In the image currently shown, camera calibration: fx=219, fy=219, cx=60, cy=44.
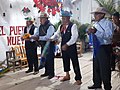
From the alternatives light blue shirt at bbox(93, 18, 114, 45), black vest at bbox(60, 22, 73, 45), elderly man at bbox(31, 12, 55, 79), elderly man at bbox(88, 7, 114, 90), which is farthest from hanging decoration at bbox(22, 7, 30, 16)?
light blue shirt at bbox(93, 18, 114, 45)

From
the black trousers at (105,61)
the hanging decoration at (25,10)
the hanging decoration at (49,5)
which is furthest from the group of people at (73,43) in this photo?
the hanging decoration at (49,5)

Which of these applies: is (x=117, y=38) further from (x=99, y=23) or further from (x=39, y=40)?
(x=39, y=40)

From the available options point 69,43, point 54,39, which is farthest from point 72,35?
point 54,39

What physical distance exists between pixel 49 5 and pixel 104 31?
14.0 feet

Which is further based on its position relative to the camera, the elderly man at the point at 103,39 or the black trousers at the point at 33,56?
the black trousers at the point at 33,56

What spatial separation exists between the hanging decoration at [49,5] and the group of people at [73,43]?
1.83 metres

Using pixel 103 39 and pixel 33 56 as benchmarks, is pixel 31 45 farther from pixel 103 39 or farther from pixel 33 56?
pixel 103 39

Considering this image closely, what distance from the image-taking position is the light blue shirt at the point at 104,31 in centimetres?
335

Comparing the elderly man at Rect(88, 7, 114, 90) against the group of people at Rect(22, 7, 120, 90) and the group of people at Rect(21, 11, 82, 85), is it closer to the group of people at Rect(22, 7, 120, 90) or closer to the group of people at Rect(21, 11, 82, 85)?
the group of people at Rect(22, 7, 120, 90)

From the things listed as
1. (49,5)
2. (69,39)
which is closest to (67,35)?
(69,39)

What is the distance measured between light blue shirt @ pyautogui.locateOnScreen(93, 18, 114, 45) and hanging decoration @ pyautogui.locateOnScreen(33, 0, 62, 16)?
12.4 ft

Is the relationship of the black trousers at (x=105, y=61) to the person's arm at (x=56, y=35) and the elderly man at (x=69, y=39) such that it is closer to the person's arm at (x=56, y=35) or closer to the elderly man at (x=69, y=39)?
the elderly man at (x=69, y=39)

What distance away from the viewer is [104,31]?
11.0 feet

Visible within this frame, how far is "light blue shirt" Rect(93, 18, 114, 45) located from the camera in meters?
3.35
